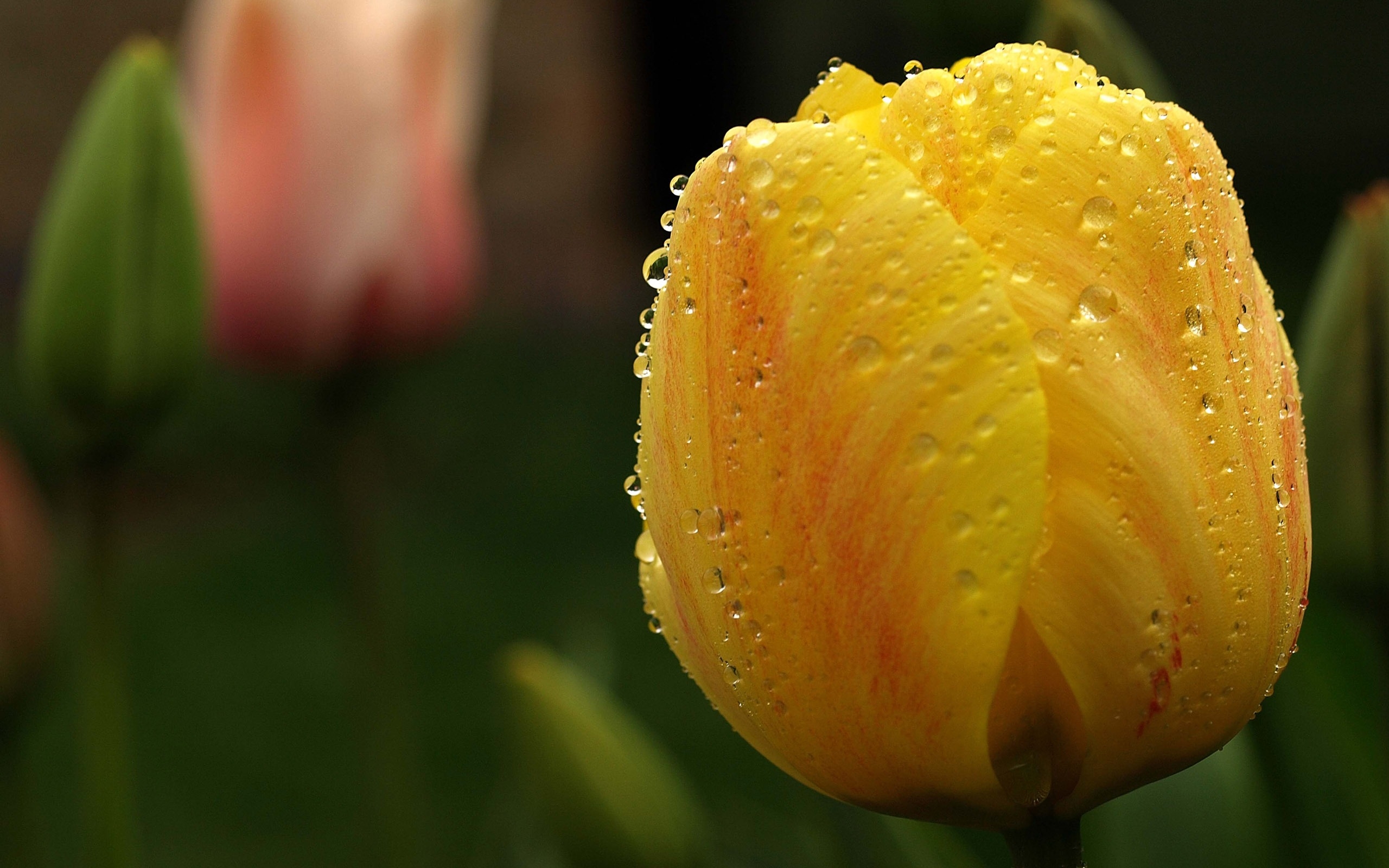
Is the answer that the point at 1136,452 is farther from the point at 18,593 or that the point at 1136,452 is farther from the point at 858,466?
the point at 18,593

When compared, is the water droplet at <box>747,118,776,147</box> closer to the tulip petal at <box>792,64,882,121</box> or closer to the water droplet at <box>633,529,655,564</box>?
the tulip petal at <box>792,64,882,121</box>

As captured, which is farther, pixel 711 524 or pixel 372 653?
pixel 372 653

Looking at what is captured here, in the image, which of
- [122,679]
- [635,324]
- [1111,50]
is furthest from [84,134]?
[635,324]

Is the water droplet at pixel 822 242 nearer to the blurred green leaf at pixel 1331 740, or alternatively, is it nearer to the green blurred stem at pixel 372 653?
the blurred green leaf at pixel 1331 740

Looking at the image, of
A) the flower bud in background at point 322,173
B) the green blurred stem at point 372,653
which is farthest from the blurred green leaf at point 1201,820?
the flower bud in background at point 322,173

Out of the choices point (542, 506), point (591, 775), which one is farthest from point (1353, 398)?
point (542, 506)
